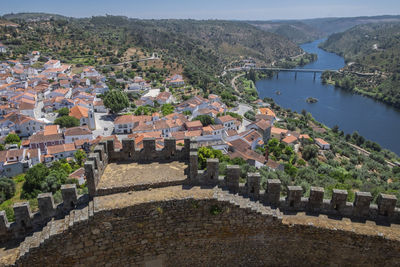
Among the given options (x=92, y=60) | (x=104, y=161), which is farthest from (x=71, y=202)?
(x=92, y=60)

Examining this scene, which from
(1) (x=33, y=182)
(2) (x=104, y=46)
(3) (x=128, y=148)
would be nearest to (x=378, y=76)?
(2) (x=104, y=46)

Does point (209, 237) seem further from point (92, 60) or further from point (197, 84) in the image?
point (92, 60)

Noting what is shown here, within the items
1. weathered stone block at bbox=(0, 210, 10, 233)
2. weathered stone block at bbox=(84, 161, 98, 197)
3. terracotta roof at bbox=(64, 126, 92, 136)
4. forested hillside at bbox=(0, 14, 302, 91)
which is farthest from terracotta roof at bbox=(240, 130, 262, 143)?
forested hillside at bbox=(0, 14, 302, 91)

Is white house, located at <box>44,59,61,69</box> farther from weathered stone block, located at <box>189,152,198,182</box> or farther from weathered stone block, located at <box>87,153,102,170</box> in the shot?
weathered stone block, located at <box>189,152,198,182</box>

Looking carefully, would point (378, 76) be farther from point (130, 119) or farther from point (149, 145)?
point (149, 145)

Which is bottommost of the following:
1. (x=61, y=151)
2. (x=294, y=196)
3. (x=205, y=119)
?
(x=61, y=151)

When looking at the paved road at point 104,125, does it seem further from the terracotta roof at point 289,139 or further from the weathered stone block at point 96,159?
the weathered stone block at point 96,159
